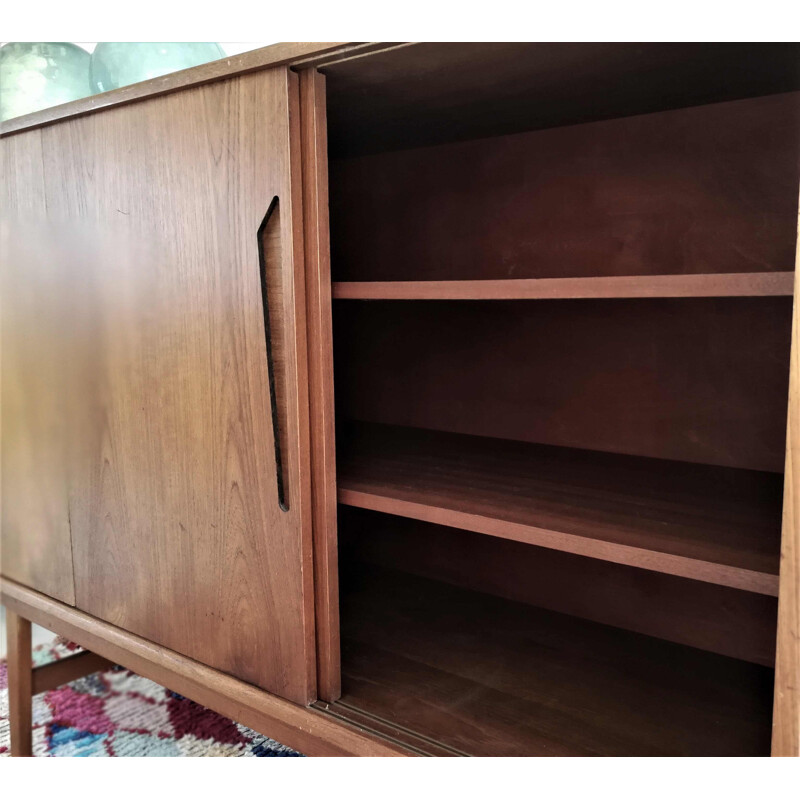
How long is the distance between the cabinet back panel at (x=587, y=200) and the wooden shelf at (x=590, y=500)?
0.30 meters

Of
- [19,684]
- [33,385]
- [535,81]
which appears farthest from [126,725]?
[535,81]

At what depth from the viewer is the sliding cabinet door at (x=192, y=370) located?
91 centimetres

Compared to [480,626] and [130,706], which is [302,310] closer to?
[480,626]

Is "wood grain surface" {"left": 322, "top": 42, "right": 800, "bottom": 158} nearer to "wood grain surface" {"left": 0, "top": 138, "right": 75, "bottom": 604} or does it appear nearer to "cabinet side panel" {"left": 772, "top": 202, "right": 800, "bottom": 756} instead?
"cabinet side panel" {"left": 772, "top": 202, "right": 800, "bottom": 756}

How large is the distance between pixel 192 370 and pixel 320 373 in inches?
8.3

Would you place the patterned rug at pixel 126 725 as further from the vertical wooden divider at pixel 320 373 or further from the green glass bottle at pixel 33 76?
the green glass bottle at pixel 33 76

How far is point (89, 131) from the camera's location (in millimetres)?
1094

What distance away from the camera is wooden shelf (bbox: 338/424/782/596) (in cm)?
76

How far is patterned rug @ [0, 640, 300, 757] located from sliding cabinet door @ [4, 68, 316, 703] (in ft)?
1.19

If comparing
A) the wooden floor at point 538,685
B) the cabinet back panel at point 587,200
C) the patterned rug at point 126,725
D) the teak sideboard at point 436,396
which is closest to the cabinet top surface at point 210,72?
the teak sideboard at point 436,396

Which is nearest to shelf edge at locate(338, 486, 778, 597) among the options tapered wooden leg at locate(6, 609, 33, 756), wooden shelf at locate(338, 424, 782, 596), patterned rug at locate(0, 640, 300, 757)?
wooden shelf at locate(338, 424, 782, 596)

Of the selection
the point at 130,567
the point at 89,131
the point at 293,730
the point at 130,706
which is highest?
the point at 89,131
